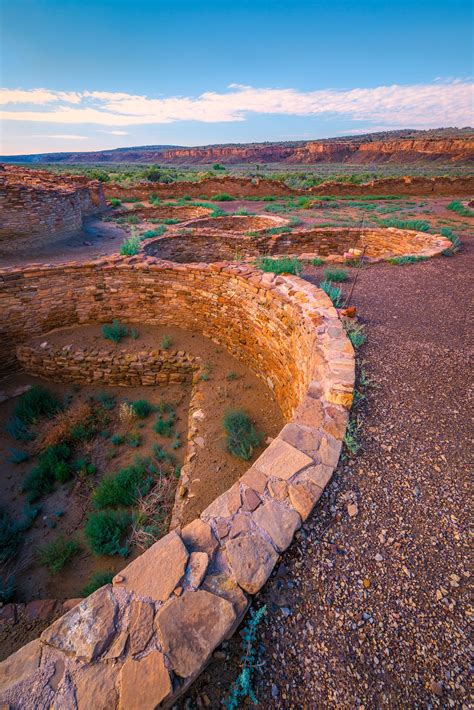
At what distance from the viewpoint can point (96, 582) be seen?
3.16 m

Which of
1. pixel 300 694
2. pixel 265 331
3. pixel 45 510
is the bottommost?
pixel 45 510

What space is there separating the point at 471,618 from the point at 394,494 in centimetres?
68

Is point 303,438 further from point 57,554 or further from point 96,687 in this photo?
point 57,554

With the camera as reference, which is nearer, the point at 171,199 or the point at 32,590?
the point at 32,590

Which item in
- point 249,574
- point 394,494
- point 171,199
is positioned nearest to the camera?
point 249,574

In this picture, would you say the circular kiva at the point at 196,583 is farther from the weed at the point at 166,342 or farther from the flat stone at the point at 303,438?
the weed at the point at 166,342

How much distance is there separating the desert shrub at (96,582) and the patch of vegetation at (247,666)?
7.71 feet

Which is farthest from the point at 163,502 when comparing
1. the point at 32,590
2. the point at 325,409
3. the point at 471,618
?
the point at 471,618

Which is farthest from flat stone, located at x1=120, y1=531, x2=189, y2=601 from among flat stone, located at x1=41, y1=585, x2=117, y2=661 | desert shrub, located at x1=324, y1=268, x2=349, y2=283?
desert shrub, located at x1=324, y1=268, x2=349, y2=283

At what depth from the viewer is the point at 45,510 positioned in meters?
4.25

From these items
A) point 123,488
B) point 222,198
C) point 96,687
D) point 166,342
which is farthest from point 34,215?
point 222,198

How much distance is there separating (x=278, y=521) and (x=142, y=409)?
4026 mm

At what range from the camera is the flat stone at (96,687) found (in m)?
1.26

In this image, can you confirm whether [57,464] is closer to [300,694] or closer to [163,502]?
[163,502]
